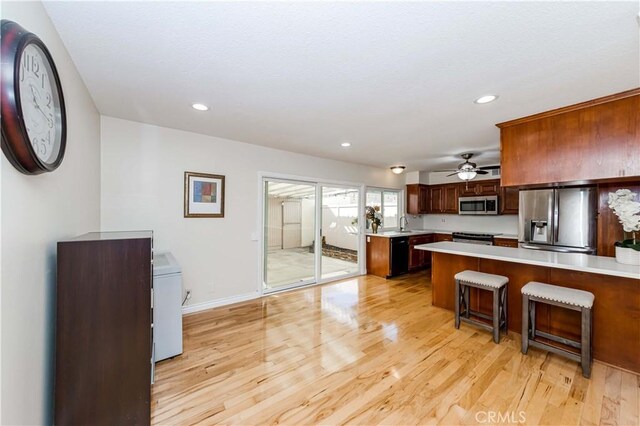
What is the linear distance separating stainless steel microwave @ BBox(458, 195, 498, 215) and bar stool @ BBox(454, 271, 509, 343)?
3.07 m

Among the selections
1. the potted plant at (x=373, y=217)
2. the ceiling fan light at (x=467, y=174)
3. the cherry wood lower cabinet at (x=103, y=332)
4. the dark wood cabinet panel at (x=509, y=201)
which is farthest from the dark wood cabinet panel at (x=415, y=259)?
the cherry wood lower cabinet at (x=103, y=332)

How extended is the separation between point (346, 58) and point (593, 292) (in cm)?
312

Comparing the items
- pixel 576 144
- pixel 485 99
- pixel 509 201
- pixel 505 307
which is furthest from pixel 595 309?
pixel 509 201

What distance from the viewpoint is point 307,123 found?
303cm

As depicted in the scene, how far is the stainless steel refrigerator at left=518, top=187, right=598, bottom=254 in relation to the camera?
3.71 m

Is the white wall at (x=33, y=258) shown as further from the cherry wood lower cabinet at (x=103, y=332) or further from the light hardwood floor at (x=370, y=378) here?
the light hardwood floor at (x=370, y=378)

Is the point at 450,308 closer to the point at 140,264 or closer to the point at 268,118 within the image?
the point at 268,118

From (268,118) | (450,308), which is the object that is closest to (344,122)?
(268,118)

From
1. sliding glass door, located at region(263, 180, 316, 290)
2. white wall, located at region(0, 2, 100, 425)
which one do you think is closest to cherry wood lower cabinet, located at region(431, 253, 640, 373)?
sliding glass door, located at region(263, 180, 316, 290)

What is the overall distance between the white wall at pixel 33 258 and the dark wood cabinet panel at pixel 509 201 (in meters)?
6.56

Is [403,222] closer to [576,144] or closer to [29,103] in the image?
[576,144]

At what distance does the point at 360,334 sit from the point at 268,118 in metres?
2.64

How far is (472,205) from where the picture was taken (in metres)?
5.86

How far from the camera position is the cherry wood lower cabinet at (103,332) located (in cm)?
136
